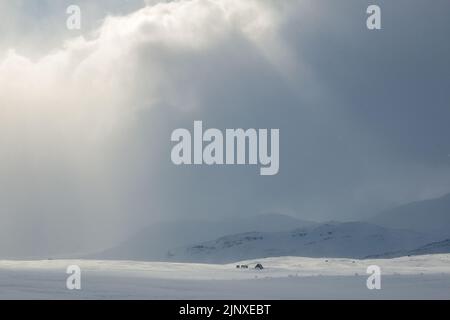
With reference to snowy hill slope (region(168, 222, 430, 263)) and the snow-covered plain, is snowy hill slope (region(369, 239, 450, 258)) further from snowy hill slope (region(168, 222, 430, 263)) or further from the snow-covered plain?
the snow-covered plain

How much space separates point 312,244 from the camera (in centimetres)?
14075

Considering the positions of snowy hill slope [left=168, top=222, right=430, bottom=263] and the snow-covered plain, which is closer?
the snow-covered plain

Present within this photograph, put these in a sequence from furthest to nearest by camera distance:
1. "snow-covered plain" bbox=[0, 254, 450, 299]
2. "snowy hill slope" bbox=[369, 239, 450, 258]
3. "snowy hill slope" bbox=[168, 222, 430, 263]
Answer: "snowy hill slope" bbox=[168, 222, 430, 263], "snowy hill slope" bbox=[369, 239, 450, 258], "snow-covered plain" bbox=[0, 254, 450, 299]

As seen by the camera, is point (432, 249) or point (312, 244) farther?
point (312, 244)

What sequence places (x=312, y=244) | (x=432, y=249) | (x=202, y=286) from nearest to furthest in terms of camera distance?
(x=202, y=286) < (x=432, y=249) < (x=312, y=244)

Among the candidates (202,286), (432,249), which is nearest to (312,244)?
(432,249)

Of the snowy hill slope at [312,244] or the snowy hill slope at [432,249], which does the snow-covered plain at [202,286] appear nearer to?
the snowy hill slope at [432,249]

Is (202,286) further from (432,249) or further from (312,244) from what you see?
(312,244)

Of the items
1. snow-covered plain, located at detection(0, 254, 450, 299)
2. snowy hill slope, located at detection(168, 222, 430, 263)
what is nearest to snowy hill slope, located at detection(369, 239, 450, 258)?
snowy hill slope, located at detection(168, 222, 430, 263)

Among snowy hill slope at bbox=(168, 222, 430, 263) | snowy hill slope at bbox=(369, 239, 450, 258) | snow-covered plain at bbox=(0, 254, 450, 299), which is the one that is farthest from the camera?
snowy hill slope at bbox=(168, 222, 430, 263)

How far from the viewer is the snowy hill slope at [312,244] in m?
136

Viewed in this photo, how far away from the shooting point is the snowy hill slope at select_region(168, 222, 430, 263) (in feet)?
446
